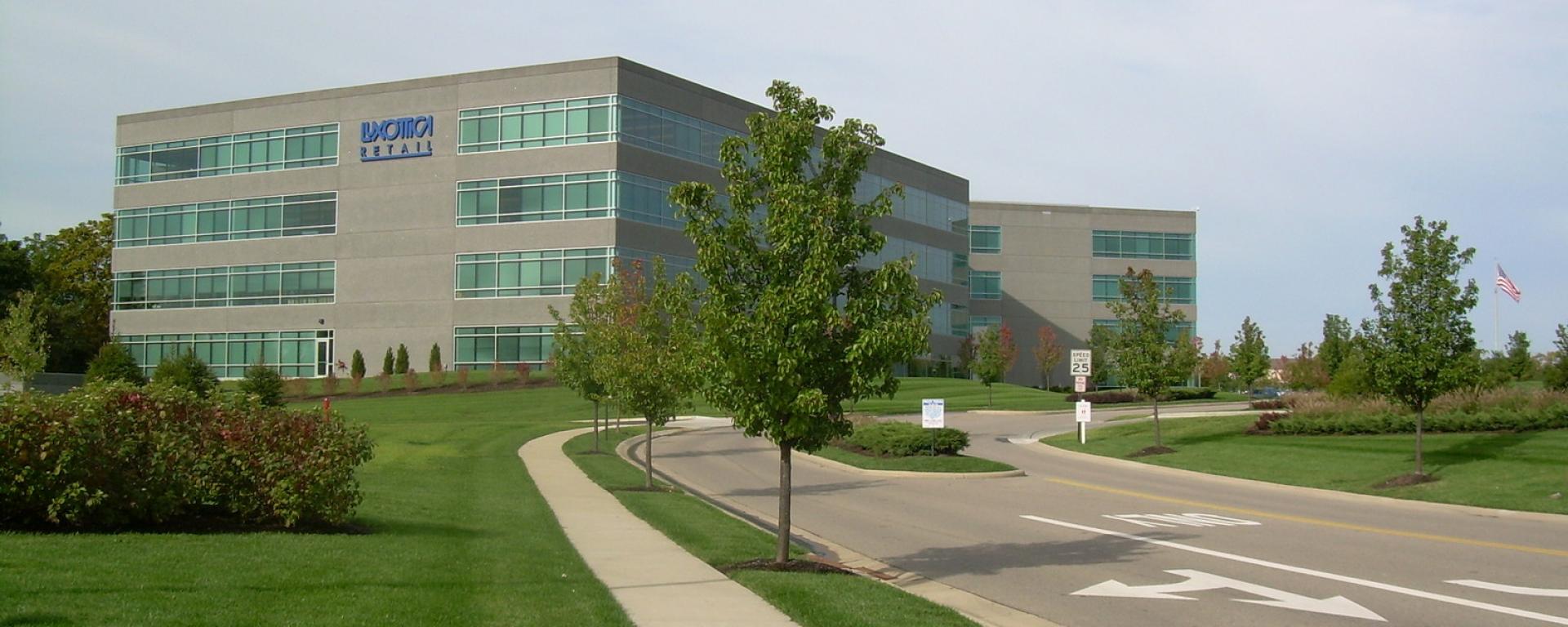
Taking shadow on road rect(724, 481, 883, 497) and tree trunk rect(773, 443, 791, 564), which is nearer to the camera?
tree trunk rect(773, 443, 791, 564)

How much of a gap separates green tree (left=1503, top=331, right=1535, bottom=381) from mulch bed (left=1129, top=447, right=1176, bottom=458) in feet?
66.0

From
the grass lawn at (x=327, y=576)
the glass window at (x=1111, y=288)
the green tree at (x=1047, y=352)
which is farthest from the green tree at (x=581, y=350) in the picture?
the glass window at (x=1111, y=288)

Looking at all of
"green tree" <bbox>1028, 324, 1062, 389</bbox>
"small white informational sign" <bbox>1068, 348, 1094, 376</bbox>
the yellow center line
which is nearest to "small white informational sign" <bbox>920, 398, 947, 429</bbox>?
the yellow center line

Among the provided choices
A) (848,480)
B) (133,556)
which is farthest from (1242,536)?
(133,556)

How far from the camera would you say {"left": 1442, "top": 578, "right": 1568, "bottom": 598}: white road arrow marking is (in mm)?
12492

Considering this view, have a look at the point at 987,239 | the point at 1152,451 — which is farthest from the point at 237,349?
the point at 987,239

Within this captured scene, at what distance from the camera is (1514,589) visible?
1285cm

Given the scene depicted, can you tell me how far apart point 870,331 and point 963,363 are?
67109mm

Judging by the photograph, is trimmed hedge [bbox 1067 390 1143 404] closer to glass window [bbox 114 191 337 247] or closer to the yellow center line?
the yellow center line

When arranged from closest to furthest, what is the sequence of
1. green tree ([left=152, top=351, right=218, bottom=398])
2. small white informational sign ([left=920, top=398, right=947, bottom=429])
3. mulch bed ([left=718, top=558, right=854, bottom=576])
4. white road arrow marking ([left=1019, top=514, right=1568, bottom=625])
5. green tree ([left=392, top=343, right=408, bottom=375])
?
white road arrow marking ([left=1019, top=514, right=1568, bottom=625]) < mulch bed ([left=718, top=558, right=854, bottom=576]) < small white informational sign ([left=920, top=398, right=947, bottom=429]) < green tree ([left=152, top=351, right=218, bottom=398]) < green tree ([left=392, top=343, right=408, bottom=375])

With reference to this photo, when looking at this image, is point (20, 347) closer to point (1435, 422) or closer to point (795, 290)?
point (795, 290)

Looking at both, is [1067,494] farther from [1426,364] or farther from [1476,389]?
[1476,389]

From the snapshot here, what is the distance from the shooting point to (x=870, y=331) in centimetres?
1212

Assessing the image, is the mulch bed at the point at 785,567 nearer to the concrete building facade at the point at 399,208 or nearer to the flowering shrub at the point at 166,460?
the flowering shrub at the point at 166,460
